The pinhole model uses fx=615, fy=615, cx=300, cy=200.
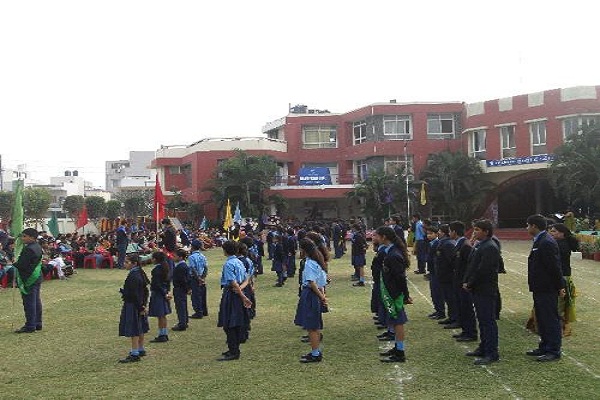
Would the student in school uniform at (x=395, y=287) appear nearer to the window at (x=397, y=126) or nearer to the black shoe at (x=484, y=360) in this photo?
the black shoe at (x=484, y=360)

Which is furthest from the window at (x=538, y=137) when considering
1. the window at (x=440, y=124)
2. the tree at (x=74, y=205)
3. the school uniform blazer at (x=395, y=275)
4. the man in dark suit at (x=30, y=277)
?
the tree at (x=74, y=205)

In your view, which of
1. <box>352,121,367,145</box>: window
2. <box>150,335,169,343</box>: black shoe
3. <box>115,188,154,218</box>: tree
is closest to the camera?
<box>150,335,169,343</box>: black shoe

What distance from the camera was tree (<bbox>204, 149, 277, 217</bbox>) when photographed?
38.3 meters

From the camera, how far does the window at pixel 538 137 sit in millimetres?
34219

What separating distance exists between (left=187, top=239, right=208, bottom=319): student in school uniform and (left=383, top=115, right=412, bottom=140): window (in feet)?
101

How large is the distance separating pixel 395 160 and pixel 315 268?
33.4 m

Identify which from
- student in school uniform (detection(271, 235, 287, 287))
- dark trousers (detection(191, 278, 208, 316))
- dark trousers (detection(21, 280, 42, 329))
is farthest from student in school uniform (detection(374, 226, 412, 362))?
student in school uniform (detection(271, 235, 287, 287))

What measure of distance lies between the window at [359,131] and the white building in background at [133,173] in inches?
883

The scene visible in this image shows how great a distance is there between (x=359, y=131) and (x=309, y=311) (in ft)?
121

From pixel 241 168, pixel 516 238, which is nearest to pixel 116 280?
pixel 241 168

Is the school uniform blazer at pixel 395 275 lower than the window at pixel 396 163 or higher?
lower

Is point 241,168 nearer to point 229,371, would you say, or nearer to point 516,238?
point 516,238

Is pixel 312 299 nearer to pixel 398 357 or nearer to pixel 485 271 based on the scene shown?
pixel 398 357

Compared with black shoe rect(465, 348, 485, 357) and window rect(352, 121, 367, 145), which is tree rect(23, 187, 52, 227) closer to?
window rect(352, 121, 367, 145)
